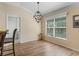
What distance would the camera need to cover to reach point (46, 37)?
23.0ft

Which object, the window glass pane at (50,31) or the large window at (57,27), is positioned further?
the window glass pane at (50,31)

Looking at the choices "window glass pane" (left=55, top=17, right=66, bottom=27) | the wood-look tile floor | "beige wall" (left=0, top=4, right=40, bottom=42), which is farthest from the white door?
"window glass pane" (left=55, top=17, right=66, bottom=27)

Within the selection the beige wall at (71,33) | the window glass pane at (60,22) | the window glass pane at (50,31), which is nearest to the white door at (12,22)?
the window glass pane at (50,31)

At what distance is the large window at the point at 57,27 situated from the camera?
531 centimetres

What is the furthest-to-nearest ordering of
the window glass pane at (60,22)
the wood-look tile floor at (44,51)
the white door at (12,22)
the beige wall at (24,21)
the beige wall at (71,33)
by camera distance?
1. the white door at (12,22)
2. the beige wall at (24,21)
3. the window glass pane at (60,22)
4. the beige wall at (71,33)
5. the wood-look tile floor at (44,51)

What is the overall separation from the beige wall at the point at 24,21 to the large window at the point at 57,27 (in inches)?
41.5

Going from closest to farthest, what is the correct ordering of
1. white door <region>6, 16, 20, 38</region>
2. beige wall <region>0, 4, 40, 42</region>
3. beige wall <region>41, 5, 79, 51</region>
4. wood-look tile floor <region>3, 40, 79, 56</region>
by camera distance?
wood-look tile floor <region>3, 40, 79, 56</region> < beige wall <region>41, 5, 79, 51</region> < beige wall <region>0, 4, 40, 42</region> < white door <region>6, 16, 20, 38</region>

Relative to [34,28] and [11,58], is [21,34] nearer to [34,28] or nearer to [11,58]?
[34,28]

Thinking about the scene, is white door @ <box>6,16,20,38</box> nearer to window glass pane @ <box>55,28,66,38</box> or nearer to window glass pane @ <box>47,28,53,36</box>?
window glass pane @ <box>47,28,53,36</box>

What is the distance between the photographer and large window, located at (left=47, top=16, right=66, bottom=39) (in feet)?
17.4

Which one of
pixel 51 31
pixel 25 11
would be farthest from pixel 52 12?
pixel 25 11

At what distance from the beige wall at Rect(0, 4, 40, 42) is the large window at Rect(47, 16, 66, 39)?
1.05 m

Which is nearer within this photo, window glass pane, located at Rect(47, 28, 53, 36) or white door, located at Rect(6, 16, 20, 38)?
white door, located at Rect(6, 16, 20, 38)

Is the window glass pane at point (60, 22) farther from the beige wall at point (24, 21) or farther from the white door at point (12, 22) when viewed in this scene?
the white door at point (12, 22)
